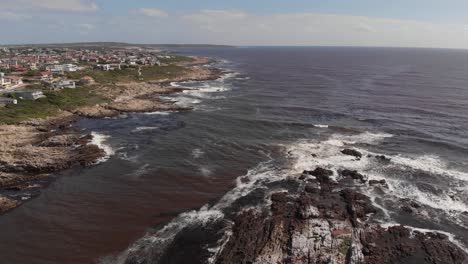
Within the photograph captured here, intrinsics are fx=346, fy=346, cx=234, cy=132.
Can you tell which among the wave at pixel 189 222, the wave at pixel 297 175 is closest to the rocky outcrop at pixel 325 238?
the wave at pixel 297 175

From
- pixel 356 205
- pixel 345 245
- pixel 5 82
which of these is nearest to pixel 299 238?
pixel 345 245

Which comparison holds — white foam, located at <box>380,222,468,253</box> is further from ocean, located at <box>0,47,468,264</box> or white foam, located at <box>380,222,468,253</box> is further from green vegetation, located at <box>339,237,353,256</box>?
green vegetation, located at <box>339,237,353,256</box>

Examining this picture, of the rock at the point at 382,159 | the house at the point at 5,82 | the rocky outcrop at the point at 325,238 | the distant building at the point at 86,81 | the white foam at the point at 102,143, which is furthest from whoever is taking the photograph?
the distant building at the point at 86,81

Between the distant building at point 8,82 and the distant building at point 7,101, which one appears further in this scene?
the distant building at point 8,82

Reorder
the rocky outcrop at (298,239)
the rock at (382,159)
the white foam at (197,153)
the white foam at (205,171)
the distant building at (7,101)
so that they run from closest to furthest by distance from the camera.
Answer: the rocky outcrop at (298,239)
the white foam at (205,171)
the rock at (382,159)
the white foam at (197,153)
the distant building at (7,101)

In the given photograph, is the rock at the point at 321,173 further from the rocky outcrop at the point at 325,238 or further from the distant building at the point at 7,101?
the distant building at the point at 7,101

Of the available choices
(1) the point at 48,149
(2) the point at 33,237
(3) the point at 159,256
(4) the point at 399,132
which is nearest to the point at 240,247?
(3) the point at 159,256

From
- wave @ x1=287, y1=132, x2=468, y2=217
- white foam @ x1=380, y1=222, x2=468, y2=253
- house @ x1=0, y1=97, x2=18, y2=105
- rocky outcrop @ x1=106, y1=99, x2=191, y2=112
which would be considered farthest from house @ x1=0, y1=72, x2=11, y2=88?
white foam @ x1=380, y1=222, x2=468, y2=253
